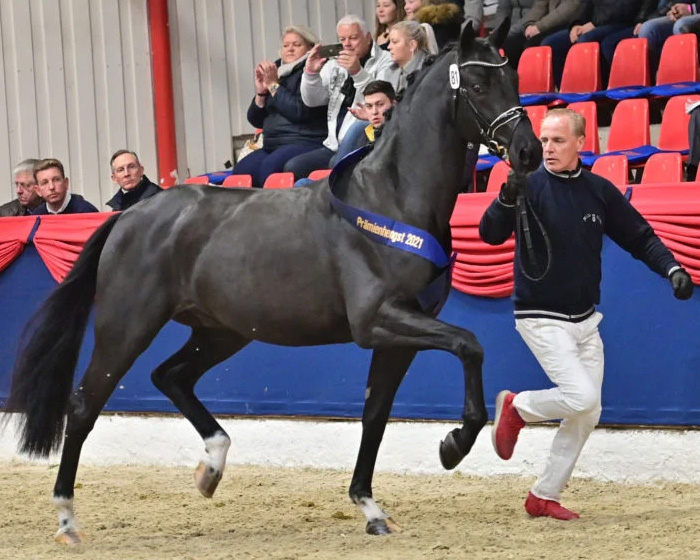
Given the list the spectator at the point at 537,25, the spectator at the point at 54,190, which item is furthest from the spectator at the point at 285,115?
the spectator at the point at 537,25

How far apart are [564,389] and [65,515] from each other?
2.31 meters

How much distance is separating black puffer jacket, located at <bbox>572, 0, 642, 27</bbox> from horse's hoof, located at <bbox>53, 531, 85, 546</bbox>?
6637 mm

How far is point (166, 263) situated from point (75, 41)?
7.64 meters

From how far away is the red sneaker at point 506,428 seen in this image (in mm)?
5199

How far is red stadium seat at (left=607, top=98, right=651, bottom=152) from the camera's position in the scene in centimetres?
852

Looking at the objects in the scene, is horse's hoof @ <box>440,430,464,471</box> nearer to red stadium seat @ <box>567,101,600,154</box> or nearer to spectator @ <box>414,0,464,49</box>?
red stadium seat @ <box>567,101,600,154</box>

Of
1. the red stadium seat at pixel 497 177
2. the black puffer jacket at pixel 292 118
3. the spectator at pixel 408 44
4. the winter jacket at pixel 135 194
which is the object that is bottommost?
the winter jacket at pixel 135 194

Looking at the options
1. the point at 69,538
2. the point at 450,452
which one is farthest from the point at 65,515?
the point at 450,452

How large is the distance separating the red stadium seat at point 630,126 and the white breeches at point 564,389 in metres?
3.69

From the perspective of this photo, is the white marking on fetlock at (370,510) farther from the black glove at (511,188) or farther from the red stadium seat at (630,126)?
the red stadium seat at (630,126)

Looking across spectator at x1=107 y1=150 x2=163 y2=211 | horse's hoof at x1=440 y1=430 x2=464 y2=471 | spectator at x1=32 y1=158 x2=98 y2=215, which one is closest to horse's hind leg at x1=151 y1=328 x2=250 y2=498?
horse's hoof at x1=440 y1=430 x2=464 y2=471

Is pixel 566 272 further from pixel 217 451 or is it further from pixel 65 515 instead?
pixel 65 515

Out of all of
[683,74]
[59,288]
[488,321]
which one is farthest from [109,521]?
[683,74]

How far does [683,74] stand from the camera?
9.11 meters
